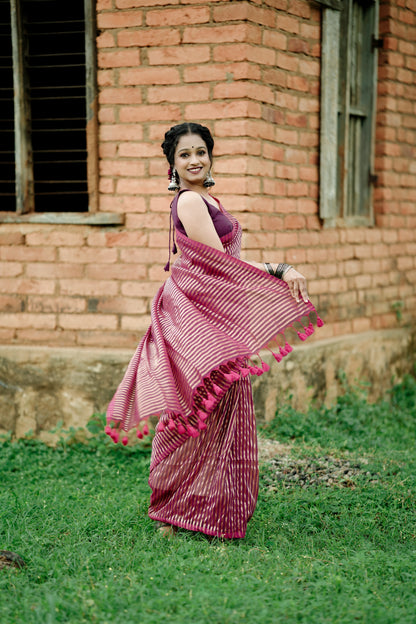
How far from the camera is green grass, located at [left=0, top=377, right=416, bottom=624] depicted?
2.61 metres

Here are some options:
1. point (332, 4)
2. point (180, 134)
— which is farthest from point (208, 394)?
point (332, 4)

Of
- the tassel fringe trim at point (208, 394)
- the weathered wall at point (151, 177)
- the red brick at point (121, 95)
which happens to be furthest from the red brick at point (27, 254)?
the tassel fringe trim at point (208, 394)

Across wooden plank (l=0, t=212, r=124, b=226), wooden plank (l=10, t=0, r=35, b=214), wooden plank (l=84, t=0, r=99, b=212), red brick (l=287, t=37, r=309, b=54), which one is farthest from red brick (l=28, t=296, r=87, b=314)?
red brick (l=287, t=37, r=309, b=54)

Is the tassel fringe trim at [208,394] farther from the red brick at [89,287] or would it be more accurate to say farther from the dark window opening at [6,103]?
the dark window opening at [6,103]

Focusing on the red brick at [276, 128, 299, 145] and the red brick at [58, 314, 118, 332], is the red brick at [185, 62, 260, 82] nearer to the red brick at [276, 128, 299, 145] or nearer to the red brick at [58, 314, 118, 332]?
the red brick at [276, 128, 299, 145]

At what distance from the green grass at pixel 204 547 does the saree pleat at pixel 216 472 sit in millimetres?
118

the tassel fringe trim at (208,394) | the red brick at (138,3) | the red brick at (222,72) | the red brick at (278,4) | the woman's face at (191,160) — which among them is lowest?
the tassel fringe trim at (208,394)

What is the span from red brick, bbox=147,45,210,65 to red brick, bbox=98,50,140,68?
100mm

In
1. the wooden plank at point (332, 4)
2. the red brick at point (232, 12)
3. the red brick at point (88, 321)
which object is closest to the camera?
the red brick at point (232, 12)

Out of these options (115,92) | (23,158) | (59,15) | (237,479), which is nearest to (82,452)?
(237,479)

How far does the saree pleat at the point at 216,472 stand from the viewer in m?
3.31

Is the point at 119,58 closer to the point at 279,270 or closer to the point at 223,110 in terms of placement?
the point at 223,110

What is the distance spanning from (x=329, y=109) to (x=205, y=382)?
10.0 ft

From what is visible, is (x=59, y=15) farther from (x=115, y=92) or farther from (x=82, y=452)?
(x=82, y=452)
